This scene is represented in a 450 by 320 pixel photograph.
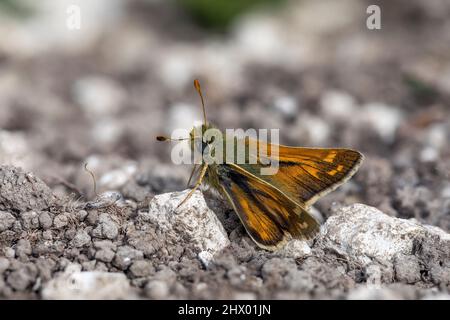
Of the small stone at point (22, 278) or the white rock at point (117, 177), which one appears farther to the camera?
the white rock at point (117, 177)

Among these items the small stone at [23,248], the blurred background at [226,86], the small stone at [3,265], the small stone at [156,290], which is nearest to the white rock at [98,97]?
the blurred background at [226,86]

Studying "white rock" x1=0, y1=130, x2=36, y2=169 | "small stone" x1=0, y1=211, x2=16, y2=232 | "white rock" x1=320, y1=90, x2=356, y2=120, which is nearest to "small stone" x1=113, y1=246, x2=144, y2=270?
"small stone" x1=0, y1=211, x2=16, y2=232

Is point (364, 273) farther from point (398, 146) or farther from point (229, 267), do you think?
point (398, 146)

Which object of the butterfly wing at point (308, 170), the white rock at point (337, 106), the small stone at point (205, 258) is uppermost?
the white rock at point (337, 106)

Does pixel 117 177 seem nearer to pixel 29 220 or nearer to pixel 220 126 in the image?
pixel 29 220

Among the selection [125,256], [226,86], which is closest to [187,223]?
[125,256]

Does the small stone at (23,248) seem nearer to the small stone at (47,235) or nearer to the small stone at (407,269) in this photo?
the small stone at (47,235)

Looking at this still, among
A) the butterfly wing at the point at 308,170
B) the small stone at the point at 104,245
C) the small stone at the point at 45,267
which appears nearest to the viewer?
the small stone at the point at 45,267

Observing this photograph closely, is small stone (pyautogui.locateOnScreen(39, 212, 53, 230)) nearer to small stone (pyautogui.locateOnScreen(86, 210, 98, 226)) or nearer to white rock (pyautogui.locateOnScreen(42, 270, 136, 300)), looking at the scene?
small stone (pyautogui.locateOnScreen(86, 210, 98, 226))
